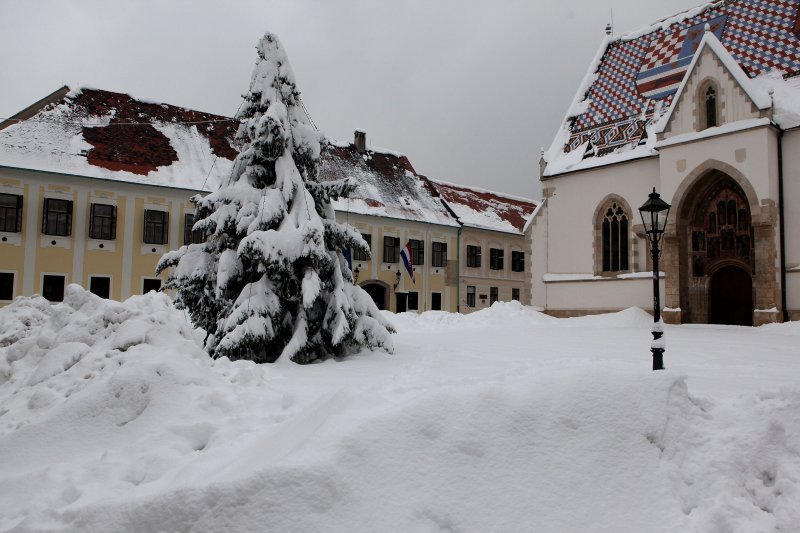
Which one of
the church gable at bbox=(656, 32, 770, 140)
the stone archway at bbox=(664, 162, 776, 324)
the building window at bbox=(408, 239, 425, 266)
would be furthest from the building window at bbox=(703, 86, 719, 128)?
the building window at bbox=(408, 239, 425, 266)

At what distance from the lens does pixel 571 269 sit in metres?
22.0

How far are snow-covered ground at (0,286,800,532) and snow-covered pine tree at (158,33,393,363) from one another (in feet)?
11.0

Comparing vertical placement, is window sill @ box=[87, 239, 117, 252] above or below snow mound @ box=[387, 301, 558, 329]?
above

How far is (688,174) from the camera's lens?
17.9 metres

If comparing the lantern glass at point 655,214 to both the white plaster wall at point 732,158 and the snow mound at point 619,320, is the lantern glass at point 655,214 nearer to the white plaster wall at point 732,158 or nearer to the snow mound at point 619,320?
the white plaster wall at point 732,158

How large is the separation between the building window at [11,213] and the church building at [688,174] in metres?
21.0

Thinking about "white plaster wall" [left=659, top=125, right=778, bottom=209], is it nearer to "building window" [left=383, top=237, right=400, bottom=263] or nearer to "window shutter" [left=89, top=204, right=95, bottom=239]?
"building window" [left=383, top=237, right=400, bottom=263]

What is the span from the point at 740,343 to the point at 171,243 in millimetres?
22190

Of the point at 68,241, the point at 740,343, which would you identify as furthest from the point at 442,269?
the point at 740,343

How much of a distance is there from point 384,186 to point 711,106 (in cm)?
1913

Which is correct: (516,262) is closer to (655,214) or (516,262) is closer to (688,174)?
(688,174)

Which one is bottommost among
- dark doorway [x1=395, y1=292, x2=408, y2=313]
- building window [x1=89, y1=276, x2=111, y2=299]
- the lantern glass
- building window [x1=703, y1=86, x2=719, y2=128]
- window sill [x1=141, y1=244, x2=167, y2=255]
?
dark doorway [x1=395, y1=292, x2=408, y2=313]

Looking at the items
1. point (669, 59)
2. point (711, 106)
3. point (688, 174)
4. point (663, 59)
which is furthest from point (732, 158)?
point (663, 59)

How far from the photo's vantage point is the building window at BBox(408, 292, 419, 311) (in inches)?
1262
